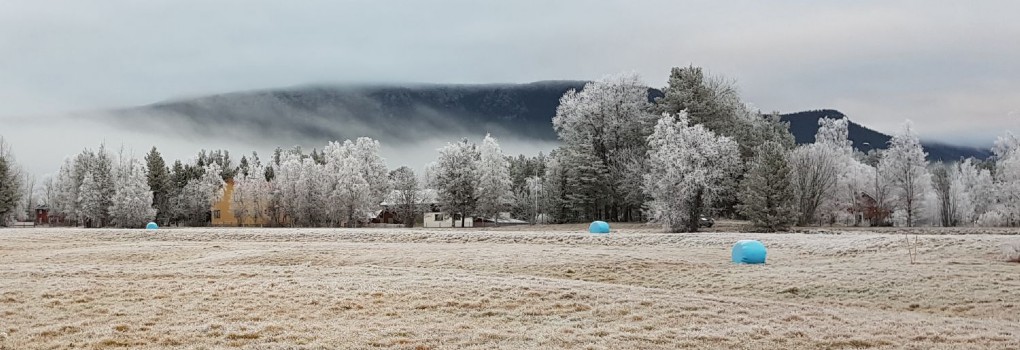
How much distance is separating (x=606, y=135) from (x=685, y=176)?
77.1 feet

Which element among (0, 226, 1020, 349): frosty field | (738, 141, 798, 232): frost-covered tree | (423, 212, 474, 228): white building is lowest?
(0, 226, 1020, 349): frosty field

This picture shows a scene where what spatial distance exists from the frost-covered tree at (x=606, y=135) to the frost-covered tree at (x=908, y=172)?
82.9 feet

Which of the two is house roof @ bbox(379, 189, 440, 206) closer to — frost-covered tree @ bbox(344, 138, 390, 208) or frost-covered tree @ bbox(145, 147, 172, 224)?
frost-covered tree @ bbox(344, 138, 390, 208)

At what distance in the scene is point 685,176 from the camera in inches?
2331

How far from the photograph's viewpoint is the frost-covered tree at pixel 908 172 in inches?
2869

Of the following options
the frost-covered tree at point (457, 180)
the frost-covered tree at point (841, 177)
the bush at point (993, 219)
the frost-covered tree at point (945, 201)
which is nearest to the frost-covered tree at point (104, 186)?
the frost-covered tree at point (457, 180)

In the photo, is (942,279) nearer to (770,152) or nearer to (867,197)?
(770,152)

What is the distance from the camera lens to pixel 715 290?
26.7 metres

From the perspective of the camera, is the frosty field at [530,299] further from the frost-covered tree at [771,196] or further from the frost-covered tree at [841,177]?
the frost-covered tree at [841,177]


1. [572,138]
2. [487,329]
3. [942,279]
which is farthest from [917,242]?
[572,138]

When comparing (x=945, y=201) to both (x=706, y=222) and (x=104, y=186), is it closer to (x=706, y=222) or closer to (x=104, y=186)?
(x=706, y=222)

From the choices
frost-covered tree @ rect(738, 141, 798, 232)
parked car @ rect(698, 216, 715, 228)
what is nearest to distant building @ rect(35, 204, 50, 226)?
parked car @ rect(698, 216, 715, 228)

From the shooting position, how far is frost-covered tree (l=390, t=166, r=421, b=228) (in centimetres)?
9625

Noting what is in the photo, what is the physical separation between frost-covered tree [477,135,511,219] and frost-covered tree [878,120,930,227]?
42.6 meters
